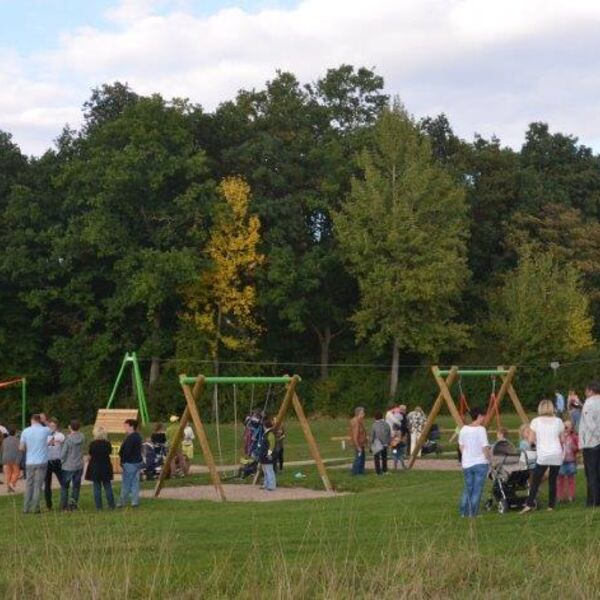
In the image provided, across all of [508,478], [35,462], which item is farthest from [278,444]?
[508,478]

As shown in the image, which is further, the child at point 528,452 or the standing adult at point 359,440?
the standing adult at point 359,440

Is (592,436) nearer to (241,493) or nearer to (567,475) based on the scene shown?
(567,475)

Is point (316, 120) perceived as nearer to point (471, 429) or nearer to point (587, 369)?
point (587, 369)

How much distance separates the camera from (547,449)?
16.3 meters

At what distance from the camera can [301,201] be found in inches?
2270

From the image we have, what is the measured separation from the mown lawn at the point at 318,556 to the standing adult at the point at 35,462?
2.50 metres

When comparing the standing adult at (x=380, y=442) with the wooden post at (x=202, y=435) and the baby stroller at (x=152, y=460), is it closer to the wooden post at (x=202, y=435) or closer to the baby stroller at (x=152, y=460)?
the baby stroller at (x=152, y=460)

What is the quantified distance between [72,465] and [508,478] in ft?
24.9

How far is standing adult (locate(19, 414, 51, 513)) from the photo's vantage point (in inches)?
799

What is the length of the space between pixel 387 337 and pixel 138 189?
1300cm

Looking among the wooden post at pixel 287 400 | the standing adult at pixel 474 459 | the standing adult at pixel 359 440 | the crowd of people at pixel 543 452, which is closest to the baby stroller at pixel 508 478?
the crowd of people at pixel 543 452

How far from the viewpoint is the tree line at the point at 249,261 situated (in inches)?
2128

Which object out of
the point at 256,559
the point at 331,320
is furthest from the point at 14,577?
the point at 331,320

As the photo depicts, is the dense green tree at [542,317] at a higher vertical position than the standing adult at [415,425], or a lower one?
higher
